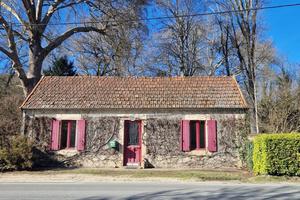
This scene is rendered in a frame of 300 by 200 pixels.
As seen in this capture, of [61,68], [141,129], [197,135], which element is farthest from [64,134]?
[61,68]

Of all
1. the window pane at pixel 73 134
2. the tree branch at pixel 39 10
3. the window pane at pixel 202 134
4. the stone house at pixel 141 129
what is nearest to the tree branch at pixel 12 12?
the tree branch at pixel 39 10

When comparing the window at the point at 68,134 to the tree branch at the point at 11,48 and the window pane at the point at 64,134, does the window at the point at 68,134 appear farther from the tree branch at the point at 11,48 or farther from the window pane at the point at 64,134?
the tree branch at the point at 11,48

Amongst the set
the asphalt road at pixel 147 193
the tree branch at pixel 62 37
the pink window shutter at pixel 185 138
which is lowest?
the asphalt road at pixel 147 193

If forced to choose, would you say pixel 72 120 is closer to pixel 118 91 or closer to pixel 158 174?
pixel 118 91

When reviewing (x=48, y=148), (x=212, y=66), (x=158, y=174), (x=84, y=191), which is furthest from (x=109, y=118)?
(x=212, y=66)

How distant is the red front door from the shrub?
4723 millimetres

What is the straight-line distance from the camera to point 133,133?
18516 millimetres

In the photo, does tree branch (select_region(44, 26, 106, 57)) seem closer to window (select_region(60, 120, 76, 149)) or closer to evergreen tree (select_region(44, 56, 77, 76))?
evergreen tree (select_region(44, 56, 77, 76))

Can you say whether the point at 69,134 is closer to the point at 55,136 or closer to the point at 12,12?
the point at 55,136

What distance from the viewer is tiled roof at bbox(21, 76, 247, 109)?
1838cm

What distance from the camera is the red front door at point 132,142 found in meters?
18.3

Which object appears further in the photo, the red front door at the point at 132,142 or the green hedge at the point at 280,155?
the red front door at the point at 132,142

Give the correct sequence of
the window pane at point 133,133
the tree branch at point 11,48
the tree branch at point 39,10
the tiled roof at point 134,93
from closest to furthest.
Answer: the tiled roof at point 134,93, the window pane at point 133,133, the tree branch at point 11,48, the tree branch at point 39,10

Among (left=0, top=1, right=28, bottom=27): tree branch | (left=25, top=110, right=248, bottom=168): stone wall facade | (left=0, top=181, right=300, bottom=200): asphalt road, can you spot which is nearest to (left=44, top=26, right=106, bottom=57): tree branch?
(left=0, top=1, right=28, bottom=27): tree branch
